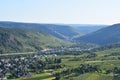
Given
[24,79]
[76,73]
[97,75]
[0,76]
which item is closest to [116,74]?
[97,75]

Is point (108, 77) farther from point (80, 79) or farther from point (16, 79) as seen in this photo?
point (16, 79)

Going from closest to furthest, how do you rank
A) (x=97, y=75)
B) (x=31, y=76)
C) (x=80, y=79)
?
1. (x=80, y=79)
2. (x=97, y=75)
3. (x=31, y=76)

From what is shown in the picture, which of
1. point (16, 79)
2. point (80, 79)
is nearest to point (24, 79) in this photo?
point (16, 79)

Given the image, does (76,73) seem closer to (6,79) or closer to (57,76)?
(57,76)

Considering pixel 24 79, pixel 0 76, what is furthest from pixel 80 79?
pixel 0 76

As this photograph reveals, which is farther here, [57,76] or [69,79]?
[57,76]

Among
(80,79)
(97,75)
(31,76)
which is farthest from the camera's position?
(31,76)

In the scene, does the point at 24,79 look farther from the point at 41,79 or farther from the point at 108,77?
the point at 108,77

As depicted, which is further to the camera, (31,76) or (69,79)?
(31,76)
